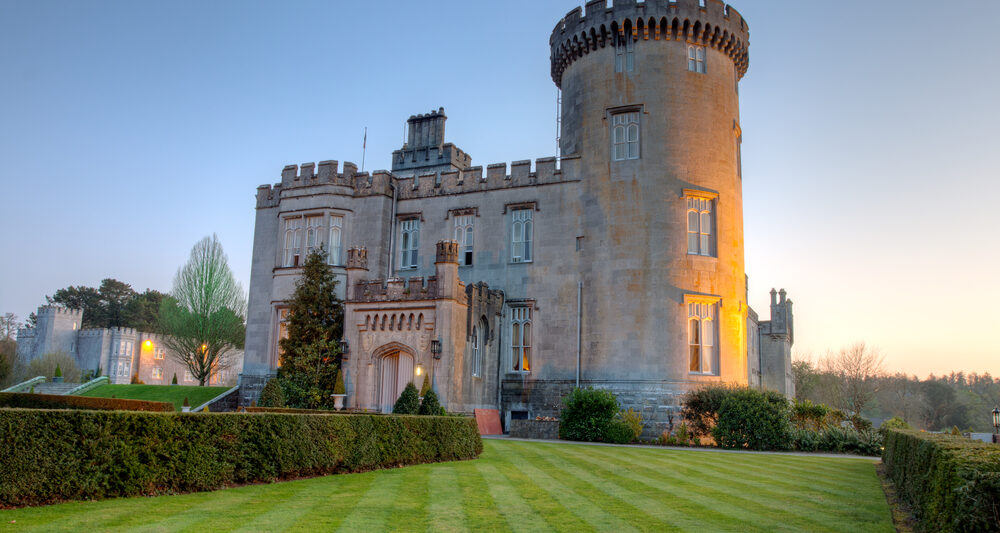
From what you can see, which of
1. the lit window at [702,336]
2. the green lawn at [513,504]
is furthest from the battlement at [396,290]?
the green lawn at [513,504]

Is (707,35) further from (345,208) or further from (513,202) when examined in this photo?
(345,208)

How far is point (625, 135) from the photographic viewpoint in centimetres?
2970

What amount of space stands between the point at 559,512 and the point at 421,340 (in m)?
16.7

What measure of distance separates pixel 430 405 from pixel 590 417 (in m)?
6.10

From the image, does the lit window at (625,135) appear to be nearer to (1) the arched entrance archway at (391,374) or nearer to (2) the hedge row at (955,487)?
(1) the arched entrance archway at (391,374)

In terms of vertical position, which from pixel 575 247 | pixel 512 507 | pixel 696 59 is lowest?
pixel 512 507

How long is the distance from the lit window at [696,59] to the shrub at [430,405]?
16506 mm

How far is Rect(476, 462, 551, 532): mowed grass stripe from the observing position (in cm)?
910

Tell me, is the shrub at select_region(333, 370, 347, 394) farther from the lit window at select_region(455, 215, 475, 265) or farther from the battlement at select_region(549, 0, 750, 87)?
the battlement at select_region(549, 0, 750, 87)

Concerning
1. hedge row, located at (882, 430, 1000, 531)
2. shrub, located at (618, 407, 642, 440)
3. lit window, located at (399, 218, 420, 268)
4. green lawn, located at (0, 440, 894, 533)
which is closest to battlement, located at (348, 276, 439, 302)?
lit window, located at (399, 218, 420, 268)

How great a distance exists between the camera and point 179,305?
48.1 metres

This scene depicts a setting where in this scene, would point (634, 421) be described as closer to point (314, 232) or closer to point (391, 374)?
point (391, 374)

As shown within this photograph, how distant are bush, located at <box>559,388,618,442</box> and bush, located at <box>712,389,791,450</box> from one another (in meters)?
3.65

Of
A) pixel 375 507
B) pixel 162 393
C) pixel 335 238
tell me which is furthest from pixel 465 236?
pixel 375 507
